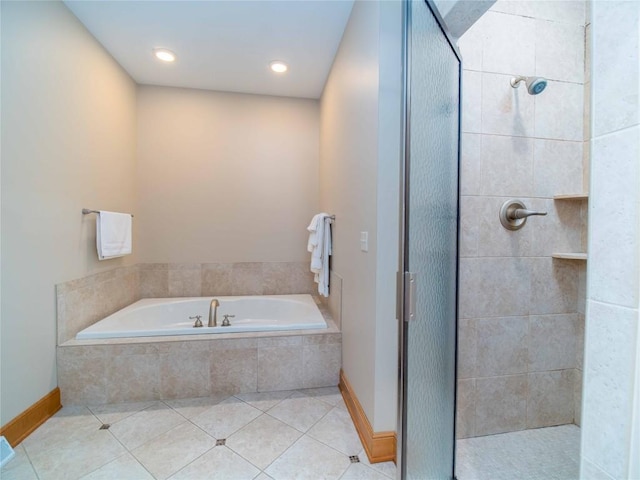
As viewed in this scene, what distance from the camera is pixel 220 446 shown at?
157cm

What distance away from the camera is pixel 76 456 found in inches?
58.4

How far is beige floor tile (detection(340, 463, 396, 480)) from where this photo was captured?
136 cm

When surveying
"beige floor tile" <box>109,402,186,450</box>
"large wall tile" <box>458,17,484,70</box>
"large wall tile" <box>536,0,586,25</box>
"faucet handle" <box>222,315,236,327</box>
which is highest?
"large wall tile" <box>536,0,586,25</box>

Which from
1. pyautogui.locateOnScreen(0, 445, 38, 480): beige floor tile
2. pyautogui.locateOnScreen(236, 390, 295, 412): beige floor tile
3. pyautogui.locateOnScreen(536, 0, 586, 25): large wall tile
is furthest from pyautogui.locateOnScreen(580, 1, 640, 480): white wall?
pyautogui.locateOnScreen(0, 445, 38, 480): beige floor tile

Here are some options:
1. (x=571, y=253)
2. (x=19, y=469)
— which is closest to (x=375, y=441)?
(x=571, y=253)

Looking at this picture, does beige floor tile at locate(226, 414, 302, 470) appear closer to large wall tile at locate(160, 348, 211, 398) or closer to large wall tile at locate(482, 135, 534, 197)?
large wall tile at locate(160, 348, 211, 398)

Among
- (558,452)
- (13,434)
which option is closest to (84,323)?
(13,434)

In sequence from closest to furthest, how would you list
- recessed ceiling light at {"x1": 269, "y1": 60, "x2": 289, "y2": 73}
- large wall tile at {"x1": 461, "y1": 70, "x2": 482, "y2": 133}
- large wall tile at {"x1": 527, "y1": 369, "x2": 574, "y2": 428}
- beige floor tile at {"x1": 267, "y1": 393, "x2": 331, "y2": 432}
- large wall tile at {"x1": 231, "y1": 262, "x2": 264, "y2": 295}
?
1. large wall tile at {"x1": 461, "y1": 70, "x2": 482, "y2": 133}
2. large wall tile at {"x1": 527, "y1": 369, "x2": 574, "y2": 428}
3. beige floor tile at {"x1": 267, "y1": 393, "x2": 331, "y2": 432}
4. recessed ceiling light at {"x1": 269, "y1": 60, "x2": 289, "y2": 73}
5. large wall tile at {"x1": 231, "y1": 262, "x2": 264, "y2": 295}

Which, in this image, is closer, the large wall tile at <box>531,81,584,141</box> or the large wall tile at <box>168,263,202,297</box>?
the large wall tile at <box>531,81,584,141</box>


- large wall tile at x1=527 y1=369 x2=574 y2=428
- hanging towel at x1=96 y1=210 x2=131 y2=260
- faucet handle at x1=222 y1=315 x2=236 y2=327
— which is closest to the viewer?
large wall tile at x1=527 y1=369 x2=574 y2=428

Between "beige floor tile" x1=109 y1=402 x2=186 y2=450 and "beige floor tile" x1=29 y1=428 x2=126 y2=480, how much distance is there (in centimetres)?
5

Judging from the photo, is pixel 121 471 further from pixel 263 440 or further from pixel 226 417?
pixel 263 440

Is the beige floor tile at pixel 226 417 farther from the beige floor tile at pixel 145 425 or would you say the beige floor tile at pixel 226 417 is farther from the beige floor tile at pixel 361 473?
the beige floor tile at pixel 361 473

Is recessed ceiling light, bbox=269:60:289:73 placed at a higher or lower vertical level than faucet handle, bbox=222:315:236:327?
higher
